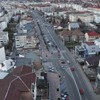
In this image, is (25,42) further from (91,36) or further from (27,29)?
(91,36)

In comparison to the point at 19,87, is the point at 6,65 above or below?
below

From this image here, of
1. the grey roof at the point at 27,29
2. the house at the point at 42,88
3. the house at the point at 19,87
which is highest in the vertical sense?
the house at the point at 19,87

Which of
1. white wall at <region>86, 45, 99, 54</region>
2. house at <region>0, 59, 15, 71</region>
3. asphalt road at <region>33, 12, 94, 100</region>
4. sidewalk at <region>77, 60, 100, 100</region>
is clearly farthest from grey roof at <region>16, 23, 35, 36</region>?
sidewalk at <region>77, 60, 100, 100</region>

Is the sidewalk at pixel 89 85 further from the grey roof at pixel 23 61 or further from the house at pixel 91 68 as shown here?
the grey roof at pixel 23 61

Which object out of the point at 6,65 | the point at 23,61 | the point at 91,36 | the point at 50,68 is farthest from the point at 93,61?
the point at 91,36

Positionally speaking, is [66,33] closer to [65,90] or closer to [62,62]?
Result: [62,62]

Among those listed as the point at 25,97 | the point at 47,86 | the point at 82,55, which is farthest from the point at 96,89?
the point at 82,55

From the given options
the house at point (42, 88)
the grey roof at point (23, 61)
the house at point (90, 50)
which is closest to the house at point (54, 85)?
the house at point (42, 88)

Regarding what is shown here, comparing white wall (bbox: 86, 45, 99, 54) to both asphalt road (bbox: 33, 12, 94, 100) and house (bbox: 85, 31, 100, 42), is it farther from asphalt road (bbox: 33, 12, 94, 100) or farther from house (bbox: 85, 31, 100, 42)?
house (bbox: 85, 31, 100, 42)

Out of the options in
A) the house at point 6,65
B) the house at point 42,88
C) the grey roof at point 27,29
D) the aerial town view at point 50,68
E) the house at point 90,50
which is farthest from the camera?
the grey roof at point 27,29
